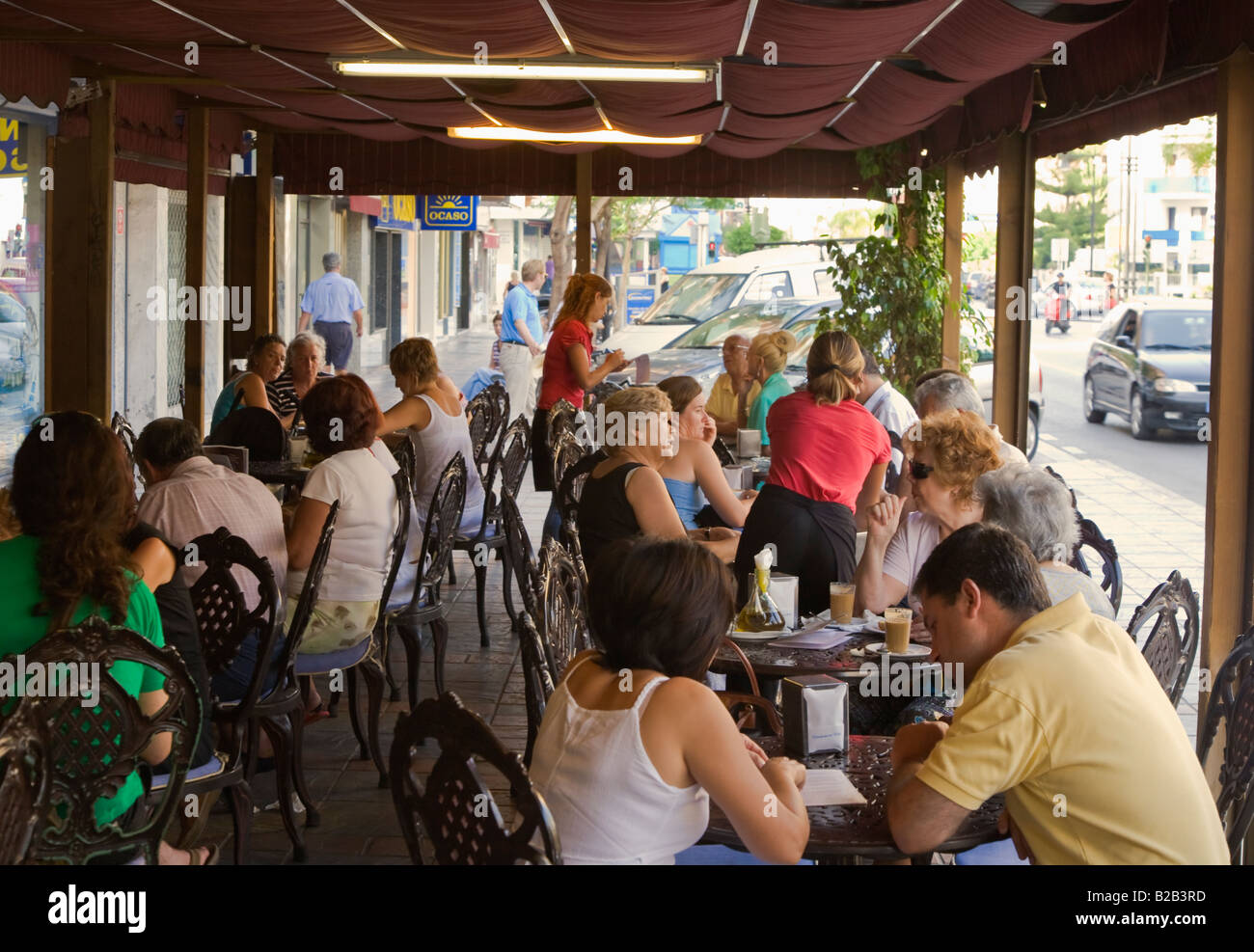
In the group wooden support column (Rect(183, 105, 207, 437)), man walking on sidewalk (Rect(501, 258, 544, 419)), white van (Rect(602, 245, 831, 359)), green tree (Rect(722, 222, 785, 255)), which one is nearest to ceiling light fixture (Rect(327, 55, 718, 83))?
wooden support column (Rect(183, 105, 207, 437))

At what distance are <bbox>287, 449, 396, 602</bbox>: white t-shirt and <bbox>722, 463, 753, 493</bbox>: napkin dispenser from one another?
7.34 ft

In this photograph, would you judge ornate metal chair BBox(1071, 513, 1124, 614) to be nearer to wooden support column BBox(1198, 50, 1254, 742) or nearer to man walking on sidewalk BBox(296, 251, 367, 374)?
wooden support column BBox(1198, 50, 1254, 742)

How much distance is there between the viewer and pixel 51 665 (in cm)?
243

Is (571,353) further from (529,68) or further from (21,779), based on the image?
(21,779)

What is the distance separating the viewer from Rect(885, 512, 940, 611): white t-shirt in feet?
13.5

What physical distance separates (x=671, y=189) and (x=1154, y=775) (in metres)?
10.2

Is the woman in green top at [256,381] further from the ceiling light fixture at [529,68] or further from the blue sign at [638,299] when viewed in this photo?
the blue sign at [638,299]

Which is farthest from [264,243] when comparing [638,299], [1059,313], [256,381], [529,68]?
[1059,313]

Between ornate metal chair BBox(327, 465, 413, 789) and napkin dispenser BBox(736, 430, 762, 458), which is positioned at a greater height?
napkin dispenser BBox(736, 430, 762, 458)

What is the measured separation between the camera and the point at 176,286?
13.6m

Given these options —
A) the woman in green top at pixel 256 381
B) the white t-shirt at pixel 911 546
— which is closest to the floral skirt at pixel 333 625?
the white t-shirt at pixel 911 546

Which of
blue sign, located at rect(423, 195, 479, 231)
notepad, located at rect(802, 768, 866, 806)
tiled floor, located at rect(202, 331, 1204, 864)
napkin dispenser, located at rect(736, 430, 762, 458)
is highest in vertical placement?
blue sign, located at rect(423, 195, 479, 231)
